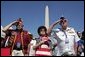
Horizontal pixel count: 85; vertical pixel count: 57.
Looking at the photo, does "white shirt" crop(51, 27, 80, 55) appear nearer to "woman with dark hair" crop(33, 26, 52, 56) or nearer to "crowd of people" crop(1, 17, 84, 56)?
"crowd of people" crop(1, 17, 84, 56)

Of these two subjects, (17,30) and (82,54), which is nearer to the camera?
(82,54)

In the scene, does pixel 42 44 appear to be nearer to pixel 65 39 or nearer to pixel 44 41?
pixel 44 41

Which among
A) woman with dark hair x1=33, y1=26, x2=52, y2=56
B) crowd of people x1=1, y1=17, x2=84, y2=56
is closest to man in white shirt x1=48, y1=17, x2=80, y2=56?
crowd of people x1=1, y1=17, x2=84, y2=56

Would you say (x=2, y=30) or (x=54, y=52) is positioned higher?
(x=2, y=30)

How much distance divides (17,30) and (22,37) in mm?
282

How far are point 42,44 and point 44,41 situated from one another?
0.10m

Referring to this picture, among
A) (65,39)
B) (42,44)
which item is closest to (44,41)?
(42,44)

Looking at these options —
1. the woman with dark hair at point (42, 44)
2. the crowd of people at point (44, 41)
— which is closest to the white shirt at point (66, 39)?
the crowd of people at point (44, 41)

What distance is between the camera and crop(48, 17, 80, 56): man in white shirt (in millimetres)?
9153

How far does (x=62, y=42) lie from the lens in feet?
30.5

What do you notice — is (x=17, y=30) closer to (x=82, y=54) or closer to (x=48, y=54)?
(x=48, y=54)

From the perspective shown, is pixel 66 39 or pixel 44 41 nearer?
pixel 44 41

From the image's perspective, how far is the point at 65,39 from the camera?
931cm

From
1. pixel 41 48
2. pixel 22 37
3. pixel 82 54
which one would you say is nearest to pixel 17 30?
pixel 22 37
